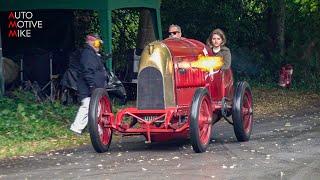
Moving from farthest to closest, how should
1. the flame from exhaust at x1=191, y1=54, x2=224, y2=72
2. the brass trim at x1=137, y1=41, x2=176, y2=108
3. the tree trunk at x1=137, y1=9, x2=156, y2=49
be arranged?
the tree trunk at x1=137, y1=9, x2=156, y2=49, the flame from exhaust at x1=191, y1=54, x2=224, y2=72, the brass trim at x1=137, y1=41, x2=176, y2=108

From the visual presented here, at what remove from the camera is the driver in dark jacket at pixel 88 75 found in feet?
41.1

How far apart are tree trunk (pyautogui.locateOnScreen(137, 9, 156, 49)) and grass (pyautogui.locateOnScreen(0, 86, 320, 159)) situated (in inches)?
133

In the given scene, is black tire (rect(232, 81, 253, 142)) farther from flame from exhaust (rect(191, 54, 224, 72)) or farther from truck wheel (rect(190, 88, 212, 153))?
truck wheel (rect(190, 88, 212, 153))

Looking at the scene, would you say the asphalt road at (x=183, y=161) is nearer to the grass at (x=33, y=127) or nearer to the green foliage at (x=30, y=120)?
the grass at (x=33, y=127)

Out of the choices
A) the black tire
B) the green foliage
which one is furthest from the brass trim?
the green foliage

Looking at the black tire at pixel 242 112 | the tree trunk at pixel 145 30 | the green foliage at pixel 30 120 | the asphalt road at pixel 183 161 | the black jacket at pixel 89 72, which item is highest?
the tree trunk at pixel 145 30

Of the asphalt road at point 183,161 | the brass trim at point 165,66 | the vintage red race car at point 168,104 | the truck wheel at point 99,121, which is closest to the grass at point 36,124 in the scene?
the asphalt road at point 183,161

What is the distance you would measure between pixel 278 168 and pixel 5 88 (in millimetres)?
10394

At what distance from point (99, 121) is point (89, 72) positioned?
181 cm

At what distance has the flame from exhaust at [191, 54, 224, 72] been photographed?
11.4m

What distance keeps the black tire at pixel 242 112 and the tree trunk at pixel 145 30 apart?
26.1 ft

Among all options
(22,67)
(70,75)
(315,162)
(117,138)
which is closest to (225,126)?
(117,138)

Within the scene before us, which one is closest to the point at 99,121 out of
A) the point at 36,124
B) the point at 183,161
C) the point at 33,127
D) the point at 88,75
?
the point at 183,161

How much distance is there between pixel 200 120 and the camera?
1078 cm
